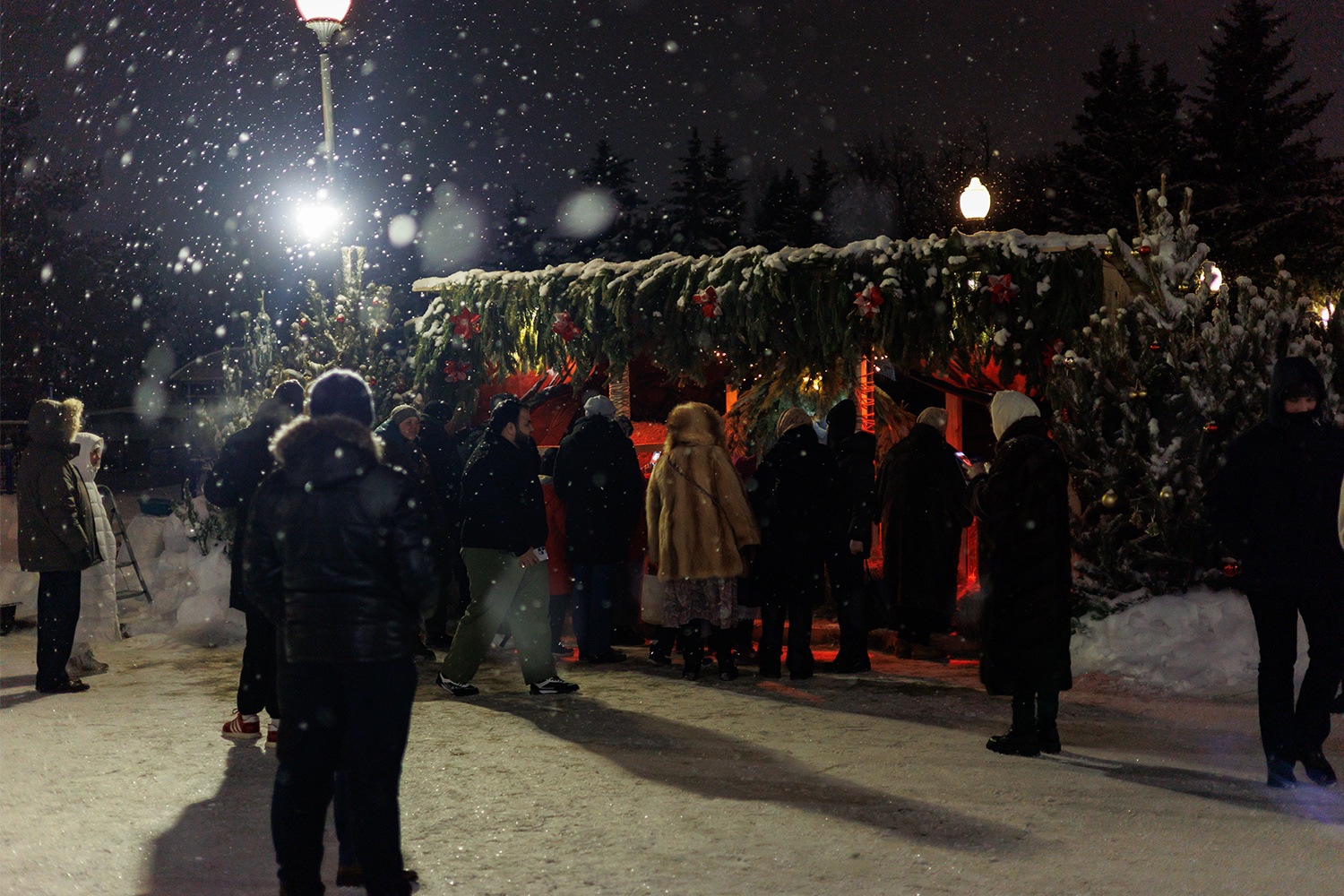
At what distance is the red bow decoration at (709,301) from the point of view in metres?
11.9

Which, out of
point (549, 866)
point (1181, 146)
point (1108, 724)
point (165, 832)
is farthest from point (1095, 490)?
point (1181, 146)

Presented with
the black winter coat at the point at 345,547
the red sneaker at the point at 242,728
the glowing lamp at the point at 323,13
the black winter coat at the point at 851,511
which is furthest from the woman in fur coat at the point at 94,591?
the black winter coat at the point at 345,547

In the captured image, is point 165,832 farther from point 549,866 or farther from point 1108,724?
point 1108,724

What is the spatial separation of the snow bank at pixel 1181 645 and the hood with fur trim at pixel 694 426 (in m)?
2.89

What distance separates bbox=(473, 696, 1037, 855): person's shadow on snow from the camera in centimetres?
558

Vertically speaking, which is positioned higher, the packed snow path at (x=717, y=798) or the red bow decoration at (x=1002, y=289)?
the red bow decoration at (x=1002, y=289)

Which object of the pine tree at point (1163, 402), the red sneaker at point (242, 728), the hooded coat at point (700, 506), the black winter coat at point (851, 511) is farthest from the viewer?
the black winter coat at point (851, 511)

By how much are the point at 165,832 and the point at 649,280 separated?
7586 mm

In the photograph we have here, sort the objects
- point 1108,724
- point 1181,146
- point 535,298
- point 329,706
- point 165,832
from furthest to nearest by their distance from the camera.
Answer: point 1181,146 < point 535,298 < point 1108,724 < point 165,832 < point 329,706

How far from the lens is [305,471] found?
4.48 metres

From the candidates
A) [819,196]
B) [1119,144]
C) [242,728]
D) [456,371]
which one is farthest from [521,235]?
[242,728]

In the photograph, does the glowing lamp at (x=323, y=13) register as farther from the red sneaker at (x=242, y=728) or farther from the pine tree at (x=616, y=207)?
the pine tree at (x=616, y=207)

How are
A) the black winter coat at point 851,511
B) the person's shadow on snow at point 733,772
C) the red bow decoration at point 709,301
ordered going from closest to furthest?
the person's shadow on snow at point 733,772, the black winter coat at point 851,511, the red bow decoration at point 709,301

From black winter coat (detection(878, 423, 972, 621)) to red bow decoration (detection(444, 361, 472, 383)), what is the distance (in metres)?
5.47
